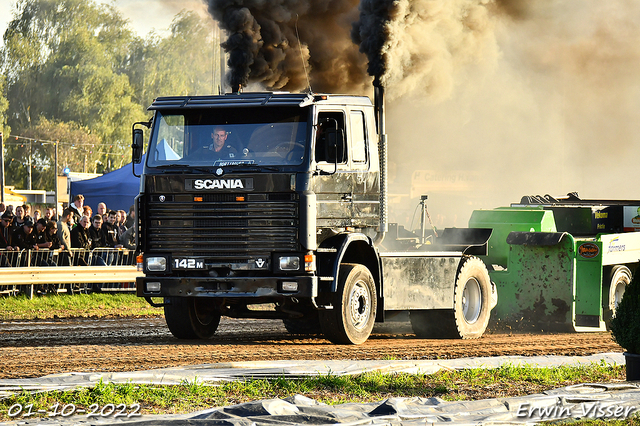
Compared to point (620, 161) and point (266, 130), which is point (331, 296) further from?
point (620, 161)

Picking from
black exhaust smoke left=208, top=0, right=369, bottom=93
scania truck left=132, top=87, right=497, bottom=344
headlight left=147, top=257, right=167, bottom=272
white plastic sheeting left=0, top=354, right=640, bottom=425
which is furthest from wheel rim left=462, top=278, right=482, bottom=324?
black exhaust smoke left=208, top=0, right=369, bottom=93

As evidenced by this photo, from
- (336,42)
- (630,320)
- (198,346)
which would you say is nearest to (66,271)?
(198,346)

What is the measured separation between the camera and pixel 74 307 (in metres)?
16.4

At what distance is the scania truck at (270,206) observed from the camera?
998 centimetres

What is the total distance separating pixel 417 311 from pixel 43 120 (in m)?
52.0

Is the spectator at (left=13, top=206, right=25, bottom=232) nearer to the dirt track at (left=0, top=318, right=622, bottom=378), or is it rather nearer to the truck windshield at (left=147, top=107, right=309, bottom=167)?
the dirt track at (left=0, top=318, right=622, bottom=378)

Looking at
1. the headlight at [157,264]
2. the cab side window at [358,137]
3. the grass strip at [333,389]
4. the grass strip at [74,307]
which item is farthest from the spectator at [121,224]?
the grass strip at [333,389]

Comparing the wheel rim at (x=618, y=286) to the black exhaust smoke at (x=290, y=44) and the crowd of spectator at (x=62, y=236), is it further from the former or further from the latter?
the crowd of spectator at (x=62, y=236)

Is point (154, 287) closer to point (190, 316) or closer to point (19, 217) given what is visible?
point (190, 316)

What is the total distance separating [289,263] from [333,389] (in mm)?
2695

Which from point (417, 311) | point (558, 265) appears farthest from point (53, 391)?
point (558, 265)

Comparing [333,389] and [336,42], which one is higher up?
[336,42]

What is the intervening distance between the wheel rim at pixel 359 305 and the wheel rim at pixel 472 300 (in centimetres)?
228

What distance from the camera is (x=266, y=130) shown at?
1020 cm
